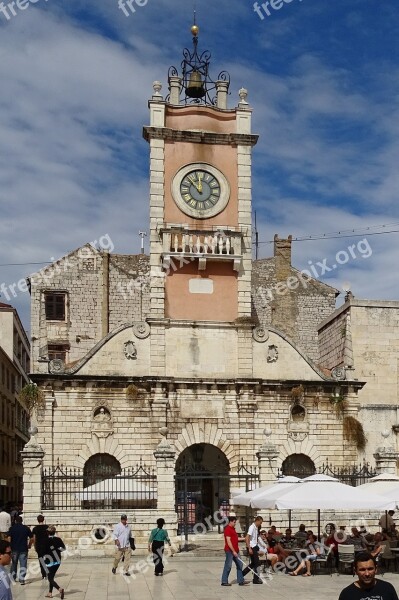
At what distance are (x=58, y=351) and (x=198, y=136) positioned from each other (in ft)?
46.2

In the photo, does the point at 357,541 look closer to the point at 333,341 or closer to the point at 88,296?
the point at 333,341

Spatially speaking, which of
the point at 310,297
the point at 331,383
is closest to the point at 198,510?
the point at 331,383

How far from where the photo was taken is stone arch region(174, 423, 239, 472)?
30406mm

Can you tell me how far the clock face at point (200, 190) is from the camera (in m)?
32.4

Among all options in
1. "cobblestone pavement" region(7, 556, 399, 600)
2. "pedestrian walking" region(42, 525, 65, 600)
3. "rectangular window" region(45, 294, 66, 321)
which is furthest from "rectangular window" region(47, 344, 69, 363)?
"pedestrian walking" region(42, 525, 65, 600)

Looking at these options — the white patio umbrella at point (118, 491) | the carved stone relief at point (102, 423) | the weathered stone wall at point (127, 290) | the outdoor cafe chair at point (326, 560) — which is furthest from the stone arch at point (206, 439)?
the weathered stone wall at point (127, 290)

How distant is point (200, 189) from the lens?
107 ft

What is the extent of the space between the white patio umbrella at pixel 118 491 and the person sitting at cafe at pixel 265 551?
5.04m

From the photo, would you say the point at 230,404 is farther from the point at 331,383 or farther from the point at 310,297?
the point at 310,297

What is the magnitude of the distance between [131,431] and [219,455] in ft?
11.6

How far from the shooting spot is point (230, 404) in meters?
31.0

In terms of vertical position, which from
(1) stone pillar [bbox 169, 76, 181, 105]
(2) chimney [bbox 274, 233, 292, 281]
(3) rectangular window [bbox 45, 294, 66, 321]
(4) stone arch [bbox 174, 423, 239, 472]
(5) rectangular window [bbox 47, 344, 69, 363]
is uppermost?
(1) stone pillar [bbox 169, 76, 181, 105]

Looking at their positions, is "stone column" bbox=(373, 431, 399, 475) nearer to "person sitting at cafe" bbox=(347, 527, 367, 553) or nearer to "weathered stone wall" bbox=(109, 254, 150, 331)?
"person sitting at cafe" bbox=(347, 527, 367, 553)

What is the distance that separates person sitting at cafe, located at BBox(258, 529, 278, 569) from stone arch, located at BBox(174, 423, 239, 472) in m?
9.37
